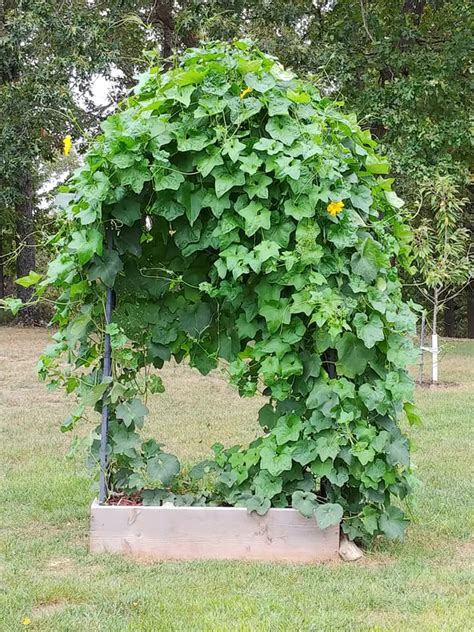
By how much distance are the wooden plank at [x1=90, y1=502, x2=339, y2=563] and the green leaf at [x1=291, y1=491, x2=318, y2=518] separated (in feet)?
0.19

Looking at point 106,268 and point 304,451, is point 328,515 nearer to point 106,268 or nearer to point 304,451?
point 304,451

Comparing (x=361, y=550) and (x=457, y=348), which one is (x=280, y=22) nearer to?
(x=457, y=348)

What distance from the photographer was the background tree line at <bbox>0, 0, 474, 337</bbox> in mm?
11688

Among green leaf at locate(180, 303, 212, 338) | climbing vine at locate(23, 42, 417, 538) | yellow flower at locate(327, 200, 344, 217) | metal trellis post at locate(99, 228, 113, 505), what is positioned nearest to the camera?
yellow flower at locate(327, 200, 344, 217)

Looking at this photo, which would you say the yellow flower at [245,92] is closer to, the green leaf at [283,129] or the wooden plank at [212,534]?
the green leaf at [283,129]

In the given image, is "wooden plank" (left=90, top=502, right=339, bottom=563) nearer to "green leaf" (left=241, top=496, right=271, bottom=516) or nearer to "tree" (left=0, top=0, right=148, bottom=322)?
"green leaf" (left=241, top=496, right=271, bottom=516)

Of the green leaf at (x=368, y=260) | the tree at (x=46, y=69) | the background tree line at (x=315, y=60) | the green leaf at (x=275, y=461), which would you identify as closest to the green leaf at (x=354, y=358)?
the green leaf at (x=368, y=260)

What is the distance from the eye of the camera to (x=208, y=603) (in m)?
2.92

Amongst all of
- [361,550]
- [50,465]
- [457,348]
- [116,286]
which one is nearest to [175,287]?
[116,286]

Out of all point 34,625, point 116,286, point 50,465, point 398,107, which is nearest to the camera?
point 34,625

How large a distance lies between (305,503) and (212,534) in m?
0.47

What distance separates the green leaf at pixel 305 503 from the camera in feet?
11.2

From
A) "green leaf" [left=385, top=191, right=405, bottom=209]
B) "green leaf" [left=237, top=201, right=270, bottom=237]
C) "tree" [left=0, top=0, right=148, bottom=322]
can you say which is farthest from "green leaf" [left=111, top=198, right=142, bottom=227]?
"tree" [left=0, top=0, right=148, bottom=322]

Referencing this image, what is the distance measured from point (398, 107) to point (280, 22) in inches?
96.7
